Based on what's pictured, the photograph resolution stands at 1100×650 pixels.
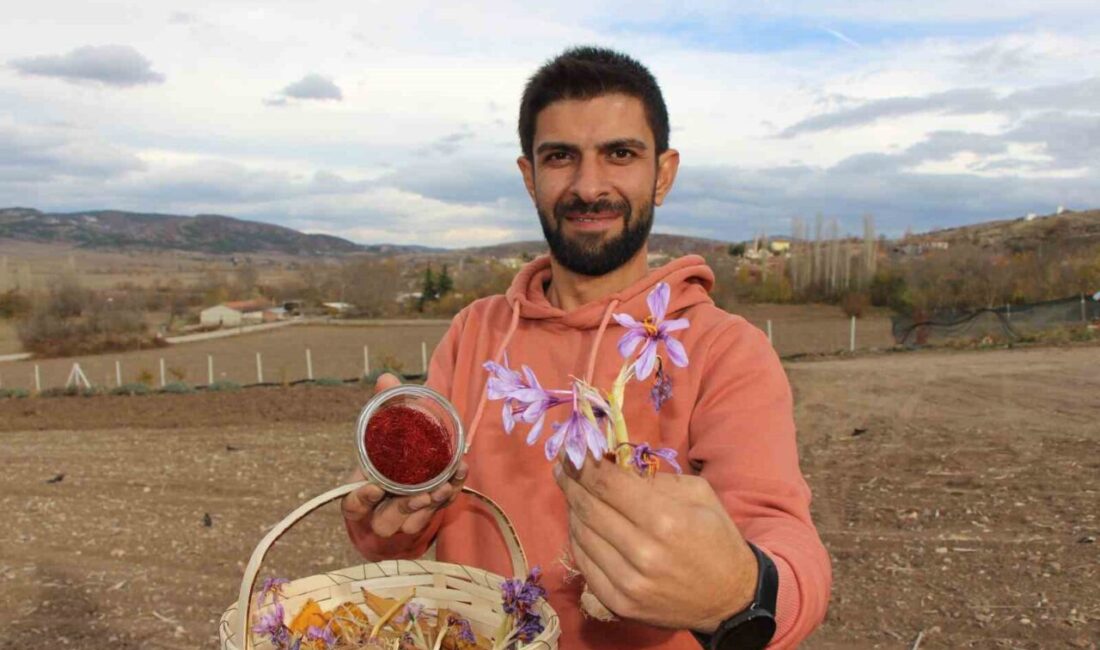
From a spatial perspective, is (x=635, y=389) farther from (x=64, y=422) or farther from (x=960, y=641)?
(x=64, y=422)

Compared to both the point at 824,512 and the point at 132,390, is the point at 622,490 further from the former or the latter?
the point at 132,390

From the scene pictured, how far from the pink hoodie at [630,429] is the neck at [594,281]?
0.21ft

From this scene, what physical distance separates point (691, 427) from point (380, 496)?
0.70 meters

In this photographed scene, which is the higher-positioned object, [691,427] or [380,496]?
[691,427]

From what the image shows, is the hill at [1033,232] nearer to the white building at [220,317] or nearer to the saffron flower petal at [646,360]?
the white building at [220,317]

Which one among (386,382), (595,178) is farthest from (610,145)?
(386,382)

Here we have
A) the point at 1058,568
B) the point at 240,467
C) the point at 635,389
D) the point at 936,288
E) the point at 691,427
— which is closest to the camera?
the point at 691,427

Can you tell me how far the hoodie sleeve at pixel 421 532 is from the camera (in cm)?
224

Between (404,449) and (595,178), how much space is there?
2.59ft

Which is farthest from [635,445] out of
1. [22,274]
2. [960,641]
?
[22,274]

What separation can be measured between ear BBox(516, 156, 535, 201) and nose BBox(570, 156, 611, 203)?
239mm

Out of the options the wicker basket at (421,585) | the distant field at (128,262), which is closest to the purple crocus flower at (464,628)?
the wicker basket at (421,585)

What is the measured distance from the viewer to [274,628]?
77.4 inches

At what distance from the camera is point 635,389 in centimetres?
214
